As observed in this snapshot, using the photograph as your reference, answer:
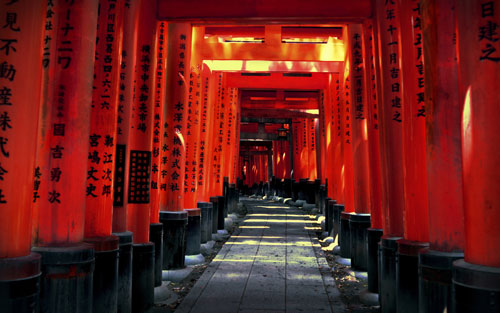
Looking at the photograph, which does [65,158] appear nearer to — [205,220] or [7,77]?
[7,77]

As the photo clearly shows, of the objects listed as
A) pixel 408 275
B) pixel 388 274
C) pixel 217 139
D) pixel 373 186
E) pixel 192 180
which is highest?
pixel 217 139

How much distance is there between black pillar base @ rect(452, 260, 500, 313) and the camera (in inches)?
91.5

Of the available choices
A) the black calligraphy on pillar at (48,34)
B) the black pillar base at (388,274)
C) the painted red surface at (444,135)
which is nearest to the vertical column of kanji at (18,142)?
the black calligraphy on pillar at (48,34)

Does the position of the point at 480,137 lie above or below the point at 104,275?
above

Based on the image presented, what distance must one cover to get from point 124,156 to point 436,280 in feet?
10.3

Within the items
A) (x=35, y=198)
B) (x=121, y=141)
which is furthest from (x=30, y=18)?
(x=121, y=141)

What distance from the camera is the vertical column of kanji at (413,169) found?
3.86 m

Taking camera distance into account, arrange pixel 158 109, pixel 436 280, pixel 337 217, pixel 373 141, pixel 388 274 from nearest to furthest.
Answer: pixel 436 280, pixel 388 274, pixel 373 141, pixel 158 109, pixel 337 217

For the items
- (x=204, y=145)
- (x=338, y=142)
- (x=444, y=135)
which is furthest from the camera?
(x=338, y=142)

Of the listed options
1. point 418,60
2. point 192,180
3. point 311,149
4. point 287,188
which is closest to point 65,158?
point 418,60

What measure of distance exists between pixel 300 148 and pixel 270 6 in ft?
46.3

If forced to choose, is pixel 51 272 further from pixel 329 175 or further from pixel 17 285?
pixel 329 175

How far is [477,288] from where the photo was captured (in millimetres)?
2379

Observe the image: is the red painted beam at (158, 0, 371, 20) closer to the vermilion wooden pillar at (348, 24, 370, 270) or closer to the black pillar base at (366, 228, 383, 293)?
the vermilion wooden pillar at (348, 24, 370, 270)
